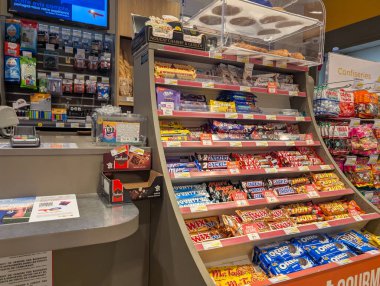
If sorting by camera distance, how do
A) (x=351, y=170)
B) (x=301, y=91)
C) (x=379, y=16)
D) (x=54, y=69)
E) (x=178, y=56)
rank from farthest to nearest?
(x=379, y=16) → (x=54, y=69) → (x=351, y=170) → (x=301, y=91) → (x=178, y=56)

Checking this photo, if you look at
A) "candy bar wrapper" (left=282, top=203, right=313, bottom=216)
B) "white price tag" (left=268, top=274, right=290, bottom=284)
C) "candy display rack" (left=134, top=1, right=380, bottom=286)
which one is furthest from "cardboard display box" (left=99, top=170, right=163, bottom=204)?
"candy bar wrapper" (left=282, top=203, right=313, bottom=216)

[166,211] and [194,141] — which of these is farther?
[194,141]

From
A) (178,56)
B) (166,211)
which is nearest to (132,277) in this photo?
(166,211)

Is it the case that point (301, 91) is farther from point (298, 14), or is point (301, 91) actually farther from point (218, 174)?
point (218, 174)

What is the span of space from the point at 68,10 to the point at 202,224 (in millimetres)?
3364

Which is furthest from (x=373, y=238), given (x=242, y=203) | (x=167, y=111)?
(x=167, y=111)

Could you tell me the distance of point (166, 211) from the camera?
5.97 feet

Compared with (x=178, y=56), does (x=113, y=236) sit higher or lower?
lower

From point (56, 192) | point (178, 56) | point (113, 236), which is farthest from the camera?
point (178, 56)

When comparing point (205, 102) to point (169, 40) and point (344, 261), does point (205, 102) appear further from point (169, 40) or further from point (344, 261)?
point (344, 261)

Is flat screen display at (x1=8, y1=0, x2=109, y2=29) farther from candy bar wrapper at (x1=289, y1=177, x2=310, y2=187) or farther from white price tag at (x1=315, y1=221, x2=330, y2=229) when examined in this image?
white price tag at (x1=315, y1=221, x2=330, y2=229)

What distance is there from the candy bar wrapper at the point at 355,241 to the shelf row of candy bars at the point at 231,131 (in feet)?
2.83

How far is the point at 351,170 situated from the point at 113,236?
301 cm

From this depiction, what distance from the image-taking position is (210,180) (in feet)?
7.65
